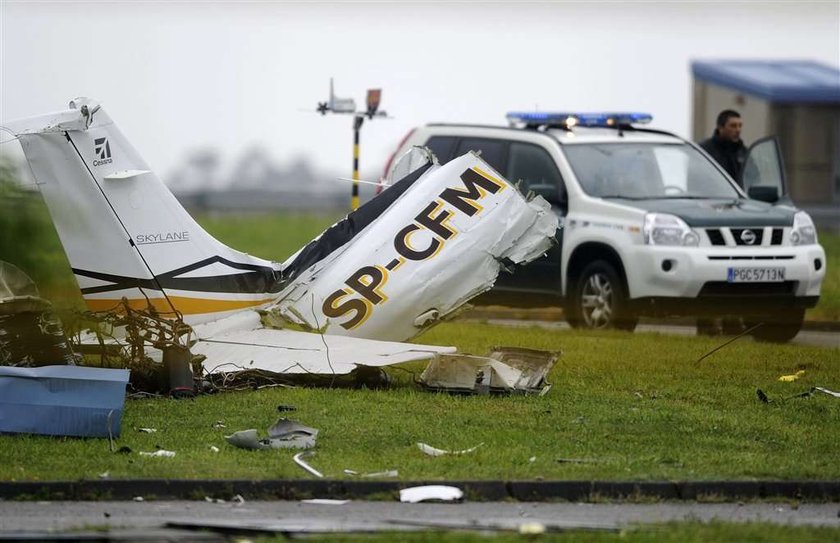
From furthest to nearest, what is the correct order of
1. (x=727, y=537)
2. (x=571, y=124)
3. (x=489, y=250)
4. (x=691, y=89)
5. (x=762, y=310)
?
(x=691, y=89) < (x=571, y=124) < (x=762, y=310) < (x=489, y=250) < (x=727, y=537)

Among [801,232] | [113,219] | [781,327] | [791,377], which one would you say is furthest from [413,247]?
[781,327]

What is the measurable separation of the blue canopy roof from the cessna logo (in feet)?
82.2

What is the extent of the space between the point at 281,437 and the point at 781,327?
858 centimetres

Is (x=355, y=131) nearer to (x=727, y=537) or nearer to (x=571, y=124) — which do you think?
(x=571, y=124)

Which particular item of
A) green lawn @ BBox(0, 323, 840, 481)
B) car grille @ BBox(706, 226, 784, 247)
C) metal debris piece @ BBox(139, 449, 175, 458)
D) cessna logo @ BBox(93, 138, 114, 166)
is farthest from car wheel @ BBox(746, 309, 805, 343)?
metal debris piece @ BBox(139, 449, 175, 458)

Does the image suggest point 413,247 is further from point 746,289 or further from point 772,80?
point 772,80

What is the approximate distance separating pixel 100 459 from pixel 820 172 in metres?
31.4

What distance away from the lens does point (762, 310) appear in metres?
16.8

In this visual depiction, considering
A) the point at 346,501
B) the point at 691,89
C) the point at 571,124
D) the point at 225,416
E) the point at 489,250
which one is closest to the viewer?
the point at 346,501

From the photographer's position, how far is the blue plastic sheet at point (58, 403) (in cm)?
1008

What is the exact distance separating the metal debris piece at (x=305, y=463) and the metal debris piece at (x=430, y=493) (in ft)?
1.70

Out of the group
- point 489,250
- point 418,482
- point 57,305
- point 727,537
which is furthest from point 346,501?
point 489,250

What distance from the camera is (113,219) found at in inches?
475

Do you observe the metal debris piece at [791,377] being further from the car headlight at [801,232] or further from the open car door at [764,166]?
the open car door at [764,166]
